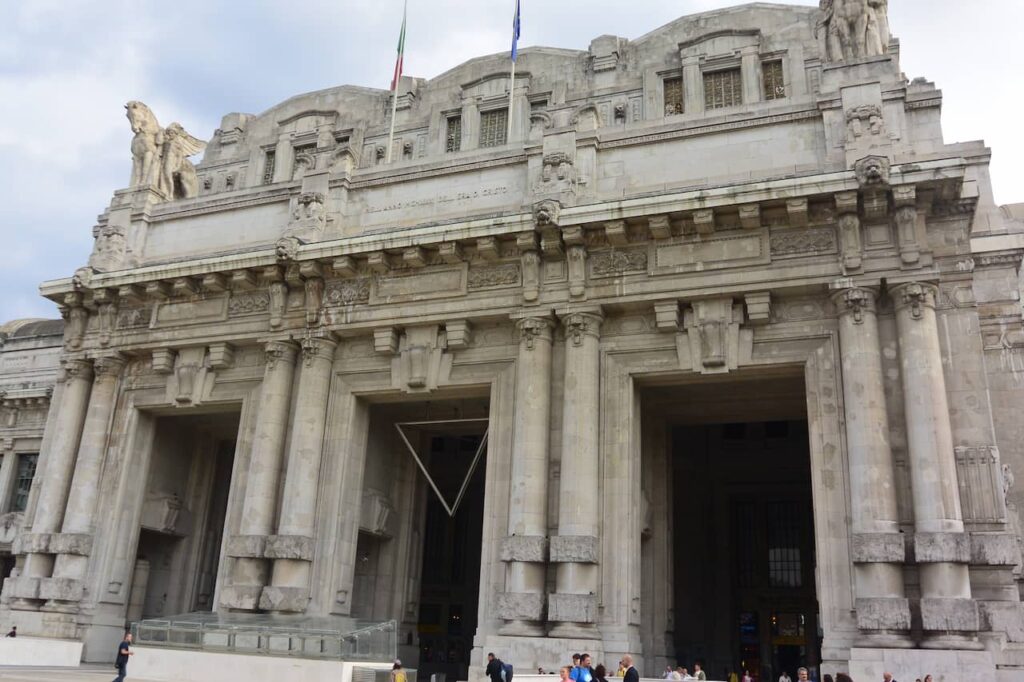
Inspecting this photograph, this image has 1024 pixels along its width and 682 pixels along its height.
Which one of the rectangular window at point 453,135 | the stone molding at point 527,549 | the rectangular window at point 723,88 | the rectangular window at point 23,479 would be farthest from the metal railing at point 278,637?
the rectangular window at point 723,88

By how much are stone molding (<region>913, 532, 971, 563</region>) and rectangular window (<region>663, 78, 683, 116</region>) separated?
18.6 metres

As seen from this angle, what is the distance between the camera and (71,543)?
2453 centimetres

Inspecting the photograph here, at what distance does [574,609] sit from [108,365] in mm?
16651

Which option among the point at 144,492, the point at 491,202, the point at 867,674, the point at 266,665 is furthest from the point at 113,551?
the point at 867,674

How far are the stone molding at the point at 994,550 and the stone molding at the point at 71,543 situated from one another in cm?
2249

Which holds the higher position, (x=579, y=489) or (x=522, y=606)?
(x=579, y=489)

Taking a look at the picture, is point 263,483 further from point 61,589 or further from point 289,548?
point 61,589

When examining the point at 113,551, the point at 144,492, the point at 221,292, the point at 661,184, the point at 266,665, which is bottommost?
the point at 266,665

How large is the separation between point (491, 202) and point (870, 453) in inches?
457

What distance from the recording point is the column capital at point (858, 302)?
19062 mm

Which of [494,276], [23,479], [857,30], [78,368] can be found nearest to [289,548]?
[494,276]

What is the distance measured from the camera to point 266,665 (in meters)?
16.9

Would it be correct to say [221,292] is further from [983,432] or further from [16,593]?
[983,432]

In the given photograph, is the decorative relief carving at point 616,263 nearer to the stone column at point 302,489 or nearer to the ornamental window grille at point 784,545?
the stone column at point 302,489
